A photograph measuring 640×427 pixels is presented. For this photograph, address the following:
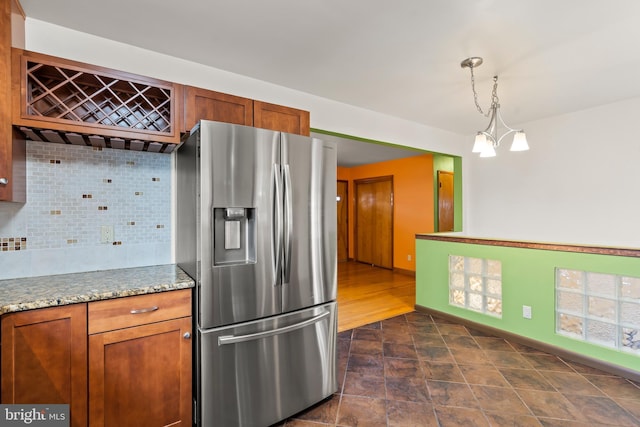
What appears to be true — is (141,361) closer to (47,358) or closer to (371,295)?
(47,358)

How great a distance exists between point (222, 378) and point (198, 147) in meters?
1.20

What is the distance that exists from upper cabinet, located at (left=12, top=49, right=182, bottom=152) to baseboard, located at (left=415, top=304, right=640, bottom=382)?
3.25m

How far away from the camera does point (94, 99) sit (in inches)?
72.4

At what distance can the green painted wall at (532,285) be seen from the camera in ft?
7.55

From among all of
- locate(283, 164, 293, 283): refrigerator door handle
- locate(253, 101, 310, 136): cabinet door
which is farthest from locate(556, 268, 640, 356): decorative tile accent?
locate(253, 101, 310, 136): cabinet door

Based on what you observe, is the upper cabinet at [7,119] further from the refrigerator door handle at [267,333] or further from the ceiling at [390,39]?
the refrigerator door handle at [267,333]

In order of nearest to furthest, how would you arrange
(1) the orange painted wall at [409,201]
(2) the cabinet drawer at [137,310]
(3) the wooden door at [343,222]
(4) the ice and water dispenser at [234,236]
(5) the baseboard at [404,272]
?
(2) the cabinet drawer at [137,310], (4) the ice and water dispenser at [234,236], (1) the orange painted wall at [409,201], (5) the baseboard at [404,272], (3) the wooden door at [343,222]

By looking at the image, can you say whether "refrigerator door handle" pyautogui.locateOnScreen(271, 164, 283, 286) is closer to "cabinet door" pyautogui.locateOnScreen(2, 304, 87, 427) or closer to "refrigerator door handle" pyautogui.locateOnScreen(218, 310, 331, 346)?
"refrigerator door handle" pyautogui.locateOnScreen(218, 310, 331, 346)

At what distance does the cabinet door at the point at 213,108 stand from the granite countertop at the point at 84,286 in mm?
926

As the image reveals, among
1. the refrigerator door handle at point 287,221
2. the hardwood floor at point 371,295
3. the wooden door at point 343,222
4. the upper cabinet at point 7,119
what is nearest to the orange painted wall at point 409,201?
the hardwood floor at point 371,295

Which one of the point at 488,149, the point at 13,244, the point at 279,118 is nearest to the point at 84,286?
the point at 13,244

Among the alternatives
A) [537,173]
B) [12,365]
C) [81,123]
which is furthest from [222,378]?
[537,173]

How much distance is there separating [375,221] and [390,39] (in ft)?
16.5

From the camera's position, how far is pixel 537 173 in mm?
3730
